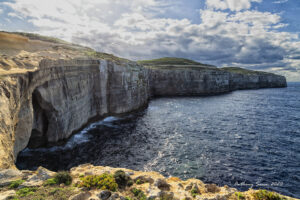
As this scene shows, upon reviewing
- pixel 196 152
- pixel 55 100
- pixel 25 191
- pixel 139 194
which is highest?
pixel 55 100

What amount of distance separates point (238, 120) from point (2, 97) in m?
52.2

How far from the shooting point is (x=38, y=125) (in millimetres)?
27188

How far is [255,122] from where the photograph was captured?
47031mm

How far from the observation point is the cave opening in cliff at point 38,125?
26547 millimetres

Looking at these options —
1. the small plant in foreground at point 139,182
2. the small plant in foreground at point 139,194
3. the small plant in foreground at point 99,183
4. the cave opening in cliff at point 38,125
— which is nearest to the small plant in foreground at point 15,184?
the small plant in foreground at point 99,183

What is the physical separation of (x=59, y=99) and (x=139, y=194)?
2364 cm

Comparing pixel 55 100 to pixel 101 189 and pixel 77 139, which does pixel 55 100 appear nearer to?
pixel 77 139

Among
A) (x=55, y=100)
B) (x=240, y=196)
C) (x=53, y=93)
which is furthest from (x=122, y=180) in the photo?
(x=53, y=93)

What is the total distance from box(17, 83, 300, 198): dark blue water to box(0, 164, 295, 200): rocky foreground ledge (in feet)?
28.5

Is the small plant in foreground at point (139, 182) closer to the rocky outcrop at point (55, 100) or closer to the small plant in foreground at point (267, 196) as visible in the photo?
the small plant in foreground at point (267, 196)

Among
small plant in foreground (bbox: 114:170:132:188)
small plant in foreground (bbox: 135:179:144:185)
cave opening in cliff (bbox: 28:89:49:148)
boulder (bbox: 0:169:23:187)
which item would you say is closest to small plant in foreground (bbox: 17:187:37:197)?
boulder (bbox: 0:169:23:187)

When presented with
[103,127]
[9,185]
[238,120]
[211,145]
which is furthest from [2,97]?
[238,120]

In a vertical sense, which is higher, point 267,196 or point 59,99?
point 59,99

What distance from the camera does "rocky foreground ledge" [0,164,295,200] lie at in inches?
435
